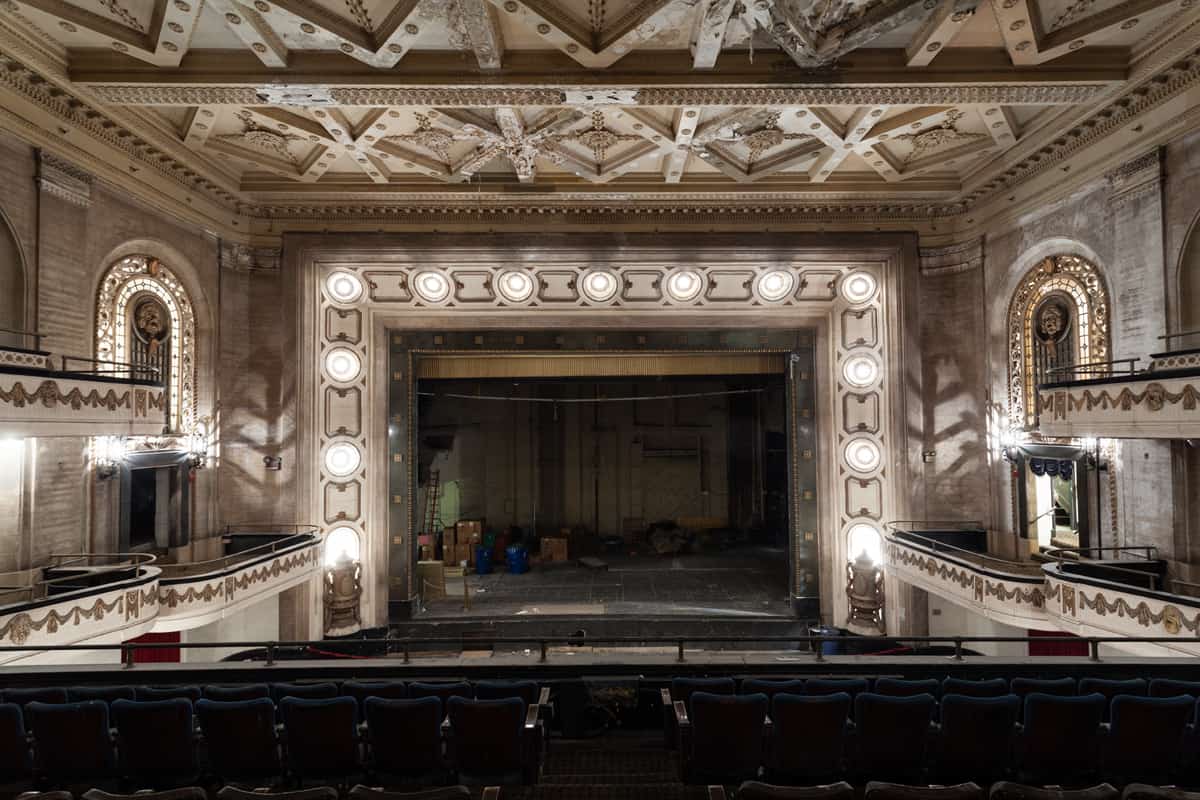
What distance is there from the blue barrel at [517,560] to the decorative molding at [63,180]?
34.3 ft

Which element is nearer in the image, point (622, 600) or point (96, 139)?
point (96, 139)

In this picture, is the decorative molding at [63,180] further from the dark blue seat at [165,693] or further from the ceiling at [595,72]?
the dark blue seat at [165,693]

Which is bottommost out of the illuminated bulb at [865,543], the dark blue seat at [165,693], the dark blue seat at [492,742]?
the illuminated bulb at [865,543]

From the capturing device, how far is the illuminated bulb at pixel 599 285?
487 inches

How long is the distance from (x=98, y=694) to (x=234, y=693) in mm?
915

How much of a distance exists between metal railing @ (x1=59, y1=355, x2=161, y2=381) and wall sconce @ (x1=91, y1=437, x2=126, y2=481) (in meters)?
1.03

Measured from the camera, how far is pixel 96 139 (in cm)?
884

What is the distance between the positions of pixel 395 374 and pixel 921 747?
454 inches

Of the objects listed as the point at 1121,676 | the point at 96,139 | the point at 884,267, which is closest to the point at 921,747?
the point at 1121,676

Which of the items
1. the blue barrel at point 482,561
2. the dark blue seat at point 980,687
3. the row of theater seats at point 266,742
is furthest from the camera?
the blue barrel at point 482,561

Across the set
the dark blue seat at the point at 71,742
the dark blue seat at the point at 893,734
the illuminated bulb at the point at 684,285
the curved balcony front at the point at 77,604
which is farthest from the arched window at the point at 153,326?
the dark blue seat at the point at 893,734

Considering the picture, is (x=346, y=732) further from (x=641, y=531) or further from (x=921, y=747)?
(x=641, y=531)

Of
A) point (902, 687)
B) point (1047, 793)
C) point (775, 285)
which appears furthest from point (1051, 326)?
point (1047, 793)

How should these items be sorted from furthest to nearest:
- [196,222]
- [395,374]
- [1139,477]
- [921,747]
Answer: [395,374]
[196,222]
[1139,477]
[921,747]
